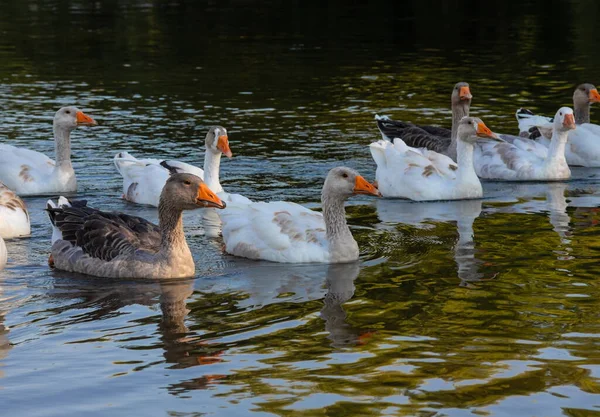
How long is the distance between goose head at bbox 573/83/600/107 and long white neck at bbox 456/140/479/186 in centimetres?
471

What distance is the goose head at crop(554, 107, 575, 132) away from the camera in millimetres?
19109

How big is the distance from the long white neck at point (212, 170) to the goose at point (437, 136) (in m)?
4.34

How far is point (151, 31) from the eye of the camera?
4084cm

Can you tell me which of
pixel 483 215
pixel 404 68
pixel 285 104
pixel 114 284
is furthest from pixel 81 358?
pixel 404 68

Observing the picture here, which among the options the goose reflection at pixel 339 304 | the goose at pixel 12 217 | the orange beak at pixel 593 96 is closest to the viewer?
the goose reflection at pixel 339 304

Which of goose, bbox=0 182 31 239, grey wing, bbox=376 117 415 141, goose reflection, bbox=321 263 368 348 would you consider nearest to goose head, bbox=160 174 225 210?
goose reflection, bbox=321 263 368 348

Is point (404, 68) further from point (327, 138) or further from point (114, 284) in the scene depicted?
point (114, 284)

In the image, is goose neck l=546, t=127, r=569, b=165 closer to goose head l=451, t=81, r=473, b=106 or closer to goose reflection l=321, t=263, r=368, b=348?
goose head l=451, t=81, r=473, b=106

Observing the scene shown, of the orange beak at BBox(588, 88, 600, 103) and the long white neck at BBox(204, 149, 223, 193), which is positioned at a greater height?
the orange beak at BBox(588, 88, 600, 103)

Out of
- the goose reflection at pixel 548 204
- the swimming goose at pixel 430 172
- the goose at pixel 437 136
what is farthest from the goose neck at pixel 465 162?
the goose at pixel 437 136

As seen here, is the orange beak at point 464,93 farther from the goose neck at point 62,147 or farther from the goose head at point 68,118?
the goose neck at point 62,147

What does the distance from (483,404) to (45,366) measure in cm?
365

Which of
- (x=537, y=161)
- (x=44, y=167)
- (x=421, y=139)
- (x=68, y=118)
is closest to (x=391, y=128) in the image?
(x=421, y=139)

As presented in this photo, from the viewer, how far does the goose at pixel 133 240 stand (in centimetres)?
1313
